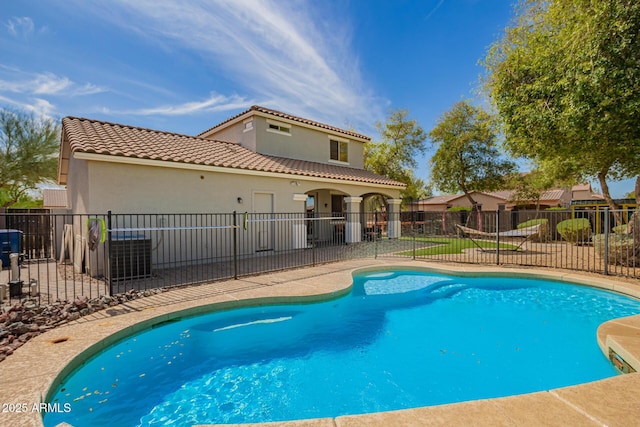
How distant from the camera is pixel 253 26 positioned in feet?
35.9

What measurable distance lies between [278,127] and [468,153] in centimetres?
→ 1418

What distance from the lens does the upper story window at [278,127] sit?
1521cm

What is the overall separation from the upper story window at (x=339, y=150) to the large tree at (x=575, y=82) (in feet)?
31.7

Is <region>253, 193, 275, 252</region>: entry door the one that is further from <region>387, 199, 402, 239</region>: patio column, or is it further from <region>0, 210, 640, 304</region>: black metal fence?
<region>387, 199, 402, 239</region>: patio column

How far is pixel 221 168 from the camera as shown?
36.0ft

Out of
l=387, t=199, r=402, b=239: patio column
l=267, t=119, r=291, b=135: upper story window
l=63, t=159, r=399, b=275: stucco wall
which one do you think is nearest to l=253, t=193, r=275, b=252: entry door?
l=63, t=159, r=399, b=275: stucco wall

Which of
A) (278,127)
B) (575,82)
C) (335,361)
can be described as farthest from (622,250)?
(278,127)

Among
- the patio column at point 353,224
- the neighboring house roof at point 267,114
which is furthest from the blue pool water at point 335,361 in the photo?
the neighboring house roof at point 267,114

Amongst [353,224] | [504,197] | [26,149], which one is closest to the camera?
[353,224]

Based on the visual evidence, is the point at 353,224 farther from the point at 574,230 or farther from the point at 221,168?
the point at 574,230

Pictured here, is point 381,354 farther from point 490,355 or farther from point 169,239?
point 169,239

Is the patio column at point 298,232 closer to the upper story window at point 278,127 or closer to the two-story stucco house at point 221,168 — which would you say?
the two-story stucco house at point 221,168

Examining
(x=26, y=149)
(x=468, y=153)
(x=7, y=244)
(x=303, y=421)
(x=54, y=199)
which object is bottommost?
(x=303, y=421)

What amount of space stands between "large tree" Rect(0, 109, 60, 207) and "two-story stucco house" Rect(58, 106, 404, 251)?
485 inches
